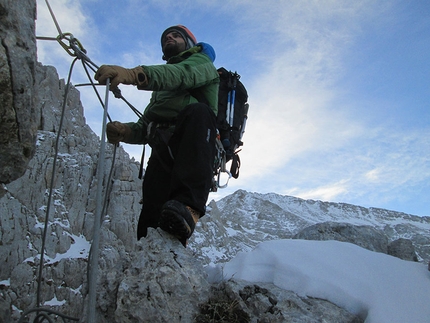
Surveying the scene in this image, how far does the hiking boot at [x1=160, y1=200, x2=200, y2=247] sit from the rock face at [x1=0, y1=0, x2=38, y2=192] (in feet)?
6.03

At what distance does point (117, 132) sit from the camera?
4.50m

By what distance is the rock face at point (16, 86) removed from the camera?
117 inches

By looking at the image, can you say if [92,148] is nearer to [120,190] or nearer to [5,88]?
[120,190]

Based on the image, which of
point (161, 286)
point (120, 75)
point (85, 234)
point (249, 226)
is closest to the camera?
point (161, 286)

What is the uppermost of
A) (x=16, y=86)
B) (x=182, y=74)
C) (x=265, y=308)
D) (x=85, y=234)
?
(x=182, y=74)

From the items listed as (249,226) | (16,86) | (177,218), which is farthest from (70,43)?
(249,226)

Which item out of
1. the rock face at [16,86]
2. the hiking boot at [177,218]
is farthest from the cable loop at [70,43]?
the hiking boot at [177,218]

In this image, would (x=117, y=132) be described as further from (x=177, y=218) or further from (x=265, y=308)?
(x=265, y=308)

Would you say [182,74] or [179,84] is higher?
[182,74]

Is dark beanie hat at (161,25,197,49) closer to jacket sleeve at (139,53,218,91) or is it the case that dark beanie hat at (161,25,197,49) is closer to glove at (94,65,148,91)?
jacket sleeve at (139,53,218,91)

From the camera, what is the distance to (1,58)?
9.44 feet

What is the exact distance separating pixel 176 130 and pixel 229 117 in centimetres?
136

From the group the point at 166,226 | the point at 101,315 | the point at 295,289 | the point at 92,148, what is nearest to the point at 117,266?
the point at 101,315

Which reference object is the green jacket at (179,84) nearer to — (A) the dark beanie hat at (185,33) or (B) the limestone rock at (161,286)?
(A) the dark beanie hat at (185,33)
